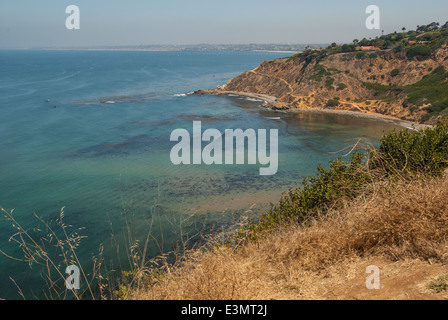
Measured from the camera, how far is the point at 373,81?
76.1m

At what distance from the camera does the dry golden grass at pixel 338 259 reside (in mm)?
4918

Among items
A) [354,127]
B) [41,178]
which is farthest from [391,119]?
[41,178]

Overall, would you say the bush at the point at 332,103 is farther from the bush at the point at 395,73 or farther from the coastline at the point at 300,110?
the bush at the point at 395,73

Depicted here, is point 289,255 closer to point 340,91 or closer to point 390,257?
point 390,257

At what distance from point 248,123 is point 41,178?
37.6 metres

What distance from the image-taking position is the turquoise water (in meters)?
24.4

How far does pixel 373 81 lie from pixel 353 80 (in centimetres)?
483

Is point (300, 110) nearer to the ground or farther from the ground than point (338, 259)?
farther from the ground

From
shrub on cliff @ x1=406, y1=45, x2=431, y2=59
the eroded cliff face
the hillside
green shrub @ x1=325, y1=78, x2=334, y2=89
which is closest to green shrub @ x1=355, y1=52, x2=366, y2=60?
the hillside

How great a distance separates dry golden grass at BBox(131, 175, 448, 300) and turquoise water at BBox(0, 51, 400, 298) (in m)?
1.05

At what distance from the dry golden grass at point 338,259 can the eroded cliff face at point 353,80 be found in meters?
63.0

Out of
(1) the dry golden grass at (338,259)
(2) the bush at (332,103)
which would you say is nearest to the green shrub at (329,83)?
(2) the bush at (332,103)

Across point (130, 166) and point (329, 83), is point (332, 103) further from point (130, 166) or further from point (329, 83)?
point (130, 166)

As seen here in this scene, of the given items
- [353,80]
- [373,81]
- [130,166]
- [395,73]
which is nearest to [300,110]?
[353,80]
